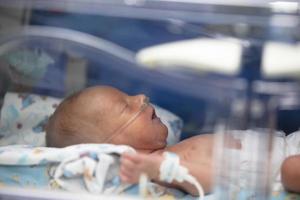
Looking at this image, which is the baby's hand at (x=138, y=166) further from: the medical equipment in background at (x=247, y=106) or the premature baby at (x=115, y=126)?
the medical equipment in background at (x=247, y=106)

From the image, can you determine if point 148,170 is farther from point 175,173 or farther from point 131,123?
point 131,123

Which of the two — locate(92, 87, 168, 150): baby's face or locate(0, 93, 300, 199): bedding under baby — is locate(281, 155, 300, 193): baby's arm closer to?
locate(0, 93, 300, 199): bedding under baby

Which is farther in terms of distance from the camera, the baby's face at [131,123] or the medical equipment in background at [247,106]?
the baby's face at [131,123]

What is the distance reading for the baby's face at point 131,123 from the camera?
1314mm

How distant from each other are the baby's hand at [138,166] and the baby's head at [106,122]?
0.35 ft

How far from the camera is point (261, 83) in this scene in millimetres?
1346

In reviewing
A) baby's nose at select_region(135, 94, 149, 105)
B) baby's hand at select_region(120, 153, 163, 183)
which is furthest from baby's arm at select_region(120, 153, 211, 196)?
baby's nose at select_region(135, 94, 149, 105)

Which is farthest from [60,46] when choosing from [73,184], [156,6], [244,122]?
[244,122]

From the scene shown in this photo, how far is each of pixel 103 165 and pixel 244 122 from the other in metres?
0.35

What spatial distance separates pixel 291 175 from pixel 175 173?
264 mm

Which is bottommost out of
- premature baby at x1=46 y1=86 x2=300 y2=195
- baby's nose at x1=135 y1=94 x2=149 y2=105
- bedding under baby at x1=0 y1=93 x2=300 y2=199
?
bedding under baby at x1=0 y1=93 x2=300 y2=199

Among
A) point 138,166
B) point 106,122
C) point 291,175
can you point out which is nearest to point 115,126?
point 106,122

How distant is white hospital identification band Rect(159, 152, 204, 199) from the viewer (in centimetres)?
118

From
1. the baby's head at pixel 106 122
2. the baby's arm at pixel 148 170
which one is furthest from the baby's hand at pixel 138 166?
the baby's head at pixel 106 122
